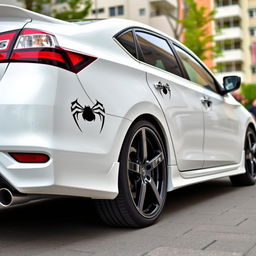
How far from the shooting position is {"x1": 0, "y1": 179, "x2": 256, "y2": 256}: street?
312 centimetres

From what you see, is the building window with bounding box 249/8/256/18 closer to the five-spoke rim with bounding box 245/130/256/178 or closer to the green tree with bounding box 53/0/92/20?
the green tree with bounding box 53/0/92/20

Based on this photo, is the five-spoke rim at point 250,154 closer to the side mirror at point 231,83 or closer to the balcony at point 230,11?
the side mirror at point 231,83

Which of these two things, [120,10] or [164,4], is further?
[120,10]

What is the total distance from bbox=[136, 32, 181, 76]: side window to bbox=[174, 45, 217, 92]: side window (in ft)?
0.85

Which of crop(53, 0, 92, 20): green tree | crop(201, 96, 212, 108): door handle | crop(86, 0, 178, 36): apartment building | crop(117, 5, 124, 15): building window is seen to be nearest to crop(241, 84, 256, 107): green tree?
crop(86, 0, 178, 36): apartment building

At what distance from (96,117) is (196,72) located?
2.27 metres


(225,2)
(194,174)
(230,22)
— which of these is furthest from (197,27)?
(225,2)

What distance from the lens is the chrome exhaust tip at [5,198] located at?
9.99 ft

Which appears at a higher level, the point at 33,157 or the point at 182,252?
Answer: the point at 33,157

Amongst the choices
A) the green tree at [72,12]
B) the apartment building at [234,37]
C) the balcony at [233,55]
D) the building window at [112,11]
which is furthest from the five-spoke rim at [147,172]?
the balcony at [233,55]

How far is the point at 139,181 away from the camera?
3.72 m

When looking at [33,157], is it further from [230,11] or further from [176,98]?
[230,11]

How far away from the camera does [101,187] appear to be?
3.25m

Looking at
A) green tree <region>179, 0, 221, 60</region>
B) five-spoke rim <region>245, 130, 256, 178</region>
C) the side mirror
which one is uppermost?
green tree <region>179, 0, 221, 60</region>
